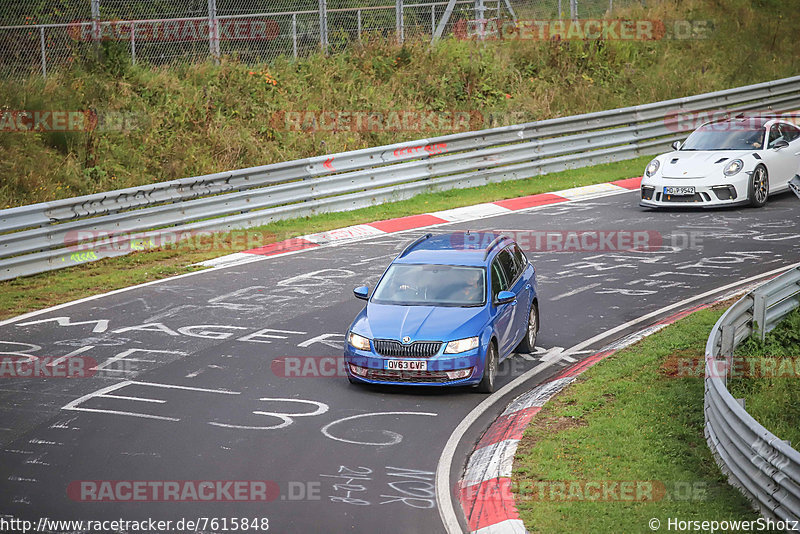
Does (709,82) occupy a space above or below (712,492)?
above

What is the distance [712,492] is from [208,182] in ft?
42.3

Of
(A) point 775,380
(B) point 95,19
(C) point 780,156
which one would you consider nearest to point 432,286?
(A) point 775,380

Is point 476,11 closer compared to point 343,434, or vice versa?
point 343,434

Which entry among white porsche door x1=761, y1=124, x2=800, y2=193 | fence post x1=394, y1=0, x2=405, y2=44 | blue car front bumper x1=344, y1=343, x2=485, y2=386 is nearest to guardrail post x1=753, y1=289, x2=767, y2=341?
blue car front bumper x1=344, y1=343, x2=485, y2=386

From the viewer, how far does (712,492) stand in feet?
26.0

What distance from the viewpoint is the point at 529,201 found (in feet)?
71.7

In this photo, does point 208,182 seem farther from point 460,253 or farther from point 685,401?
point 685,401

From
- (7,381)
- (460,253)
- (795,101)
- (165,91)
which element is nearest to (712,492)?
(460,253)

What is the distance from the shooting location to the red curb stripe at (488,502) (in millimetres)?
7785

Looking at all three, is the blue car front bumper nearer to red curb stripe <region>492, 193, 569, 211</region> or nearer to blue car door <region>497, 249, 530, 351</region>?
blue car door <region>497, 249, 530, 351</region>

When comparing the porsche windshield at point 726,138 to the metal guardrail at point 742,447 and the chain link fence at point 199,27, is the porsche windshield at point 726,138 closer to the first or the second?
the chain link fence at point 199,27

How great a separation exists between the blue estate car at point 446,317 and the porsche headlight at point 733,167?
8481 millimetres

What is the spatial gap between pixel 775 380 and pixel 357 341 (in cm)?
462

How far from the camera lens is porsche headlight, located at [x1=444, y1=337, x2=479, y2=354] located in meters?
10.6
